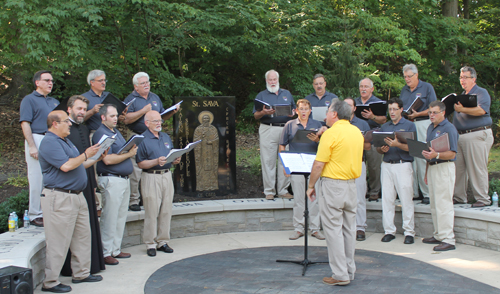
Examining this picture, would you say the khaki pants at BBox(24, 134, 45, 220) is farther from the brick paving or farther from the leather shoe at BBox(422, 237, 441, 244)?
the leather shoe at BBox(422, 237, 441, 244)

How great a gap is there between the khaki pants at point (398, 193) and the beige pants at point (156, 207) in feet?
10.3

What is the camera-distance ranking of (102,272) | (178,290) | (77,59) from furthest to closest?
1. (77,59)
2. (102,272)
3. (178,290)

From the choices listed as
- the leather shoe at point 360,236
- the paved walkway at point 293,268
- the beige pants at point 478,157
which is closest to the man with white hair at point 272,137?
the paved walkway at point 293,268

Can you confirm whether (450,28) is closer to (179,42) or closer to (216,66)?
(216,66)

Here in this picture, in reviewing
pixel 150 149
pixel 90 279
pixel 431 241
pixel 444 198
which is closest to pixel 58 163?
pixel 90 279

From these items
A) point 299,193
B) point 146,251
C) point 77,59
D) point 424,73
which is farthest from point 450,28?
point 146,251

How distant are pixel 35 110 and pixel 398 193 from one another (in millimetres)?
5126

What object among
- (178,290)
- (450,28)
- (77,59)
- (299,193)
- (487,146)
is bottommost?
(178,290)

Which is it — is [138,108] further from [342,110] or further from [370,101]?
[370,101]

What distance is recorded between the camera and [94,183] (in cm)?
541

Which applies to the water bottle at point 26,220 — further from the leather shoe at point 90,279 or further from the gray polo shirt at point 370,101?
the gray polo shirt at point 370,101

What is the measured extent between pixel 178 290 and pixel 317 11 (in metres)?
9.75

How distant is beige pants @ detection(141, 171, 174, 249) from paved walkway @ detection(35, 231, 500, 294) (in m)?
0.25

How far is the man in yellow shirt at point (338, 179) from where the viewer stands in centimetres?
464
